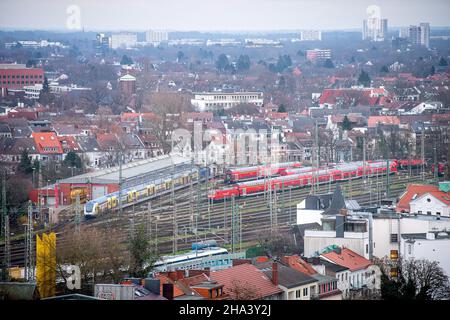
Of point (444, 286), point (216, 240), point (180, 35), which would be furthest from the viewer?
point (180, 35)

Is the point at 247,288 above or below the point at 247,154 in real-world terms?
above

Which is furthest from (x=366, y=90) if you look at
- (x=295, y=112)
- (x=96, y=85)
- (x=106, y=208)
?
(x=106, y=208)

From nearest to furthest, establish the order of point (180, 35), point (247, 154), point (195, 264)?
1. point (195, 264)
2. point (247, 154)
3. point (180, 35)

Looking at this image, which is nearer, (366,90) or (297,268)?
(297,268)

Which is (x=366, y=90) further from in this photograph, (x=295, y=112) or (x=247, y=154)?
(x=247, y=154)

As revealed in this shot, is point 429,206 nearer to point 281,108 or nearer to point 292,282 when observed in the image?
point 292,282

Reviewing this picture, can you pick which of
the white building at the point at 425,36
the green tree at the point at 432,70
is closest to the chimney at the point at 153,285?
the white building at the point at 425,36

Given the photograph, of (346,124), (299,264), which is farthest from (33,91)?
(299,264)
